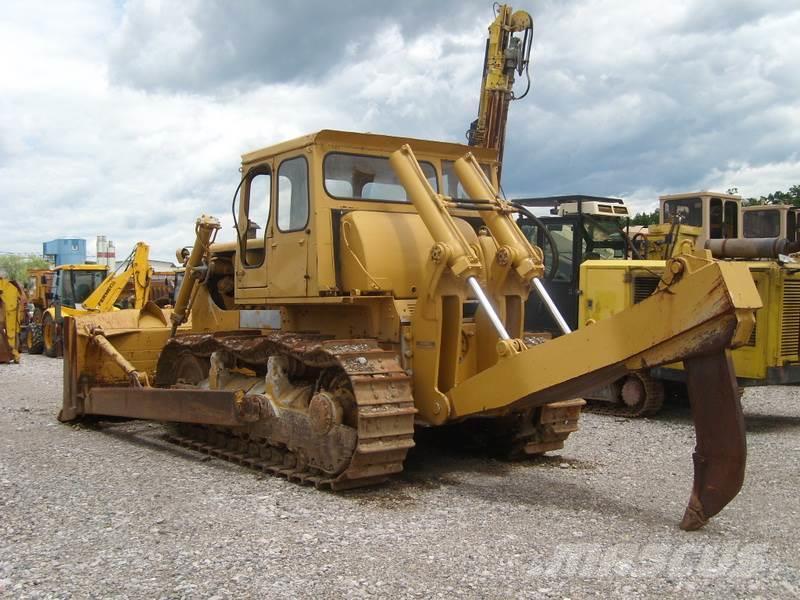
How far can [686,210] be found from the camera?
14633 millimetres

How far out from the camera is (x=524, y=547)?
4926 millimetres

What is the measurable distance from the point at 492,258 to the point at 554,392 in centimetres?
142

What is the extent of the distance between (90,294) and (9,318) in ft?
6.84

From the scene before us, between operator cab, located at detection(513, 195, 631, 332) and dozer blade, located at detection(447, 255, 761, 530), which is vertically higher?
operator cab, located at detection(513, 195, 631, 332)

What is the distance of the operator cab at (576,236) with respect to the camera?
1243cm

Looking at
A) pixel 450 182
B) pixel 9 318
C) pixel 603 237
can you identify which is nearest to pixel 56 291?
pixel 9 318

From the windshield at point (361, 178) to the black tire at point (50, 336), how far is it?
52.3 ft

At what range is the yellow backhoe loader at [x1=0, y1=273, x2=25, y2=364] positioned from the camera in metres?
18.3

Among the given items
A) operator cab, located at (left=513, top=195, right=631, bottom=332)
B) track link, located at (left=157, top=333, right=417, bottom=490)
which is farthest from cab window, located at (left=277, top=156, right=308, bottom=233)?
operator cab, located at (left=513, top=195, right=631, bottom=332)

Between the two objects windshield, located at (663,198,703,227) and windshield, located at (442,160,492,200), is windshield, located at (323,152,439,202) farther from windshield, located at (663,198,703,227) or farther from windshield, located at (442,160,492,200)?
windshield, located at (663,198,703,227)

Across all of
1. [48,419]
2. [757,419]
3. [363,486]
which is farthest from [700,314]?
[48,419]

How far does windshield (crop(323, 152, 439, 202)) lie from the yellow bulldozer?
1 centimetres

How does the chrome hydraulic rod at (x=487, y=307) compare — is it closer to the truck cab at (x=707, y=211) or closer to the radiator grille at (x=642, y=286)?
the radiator grille at (x=642, y=286)
